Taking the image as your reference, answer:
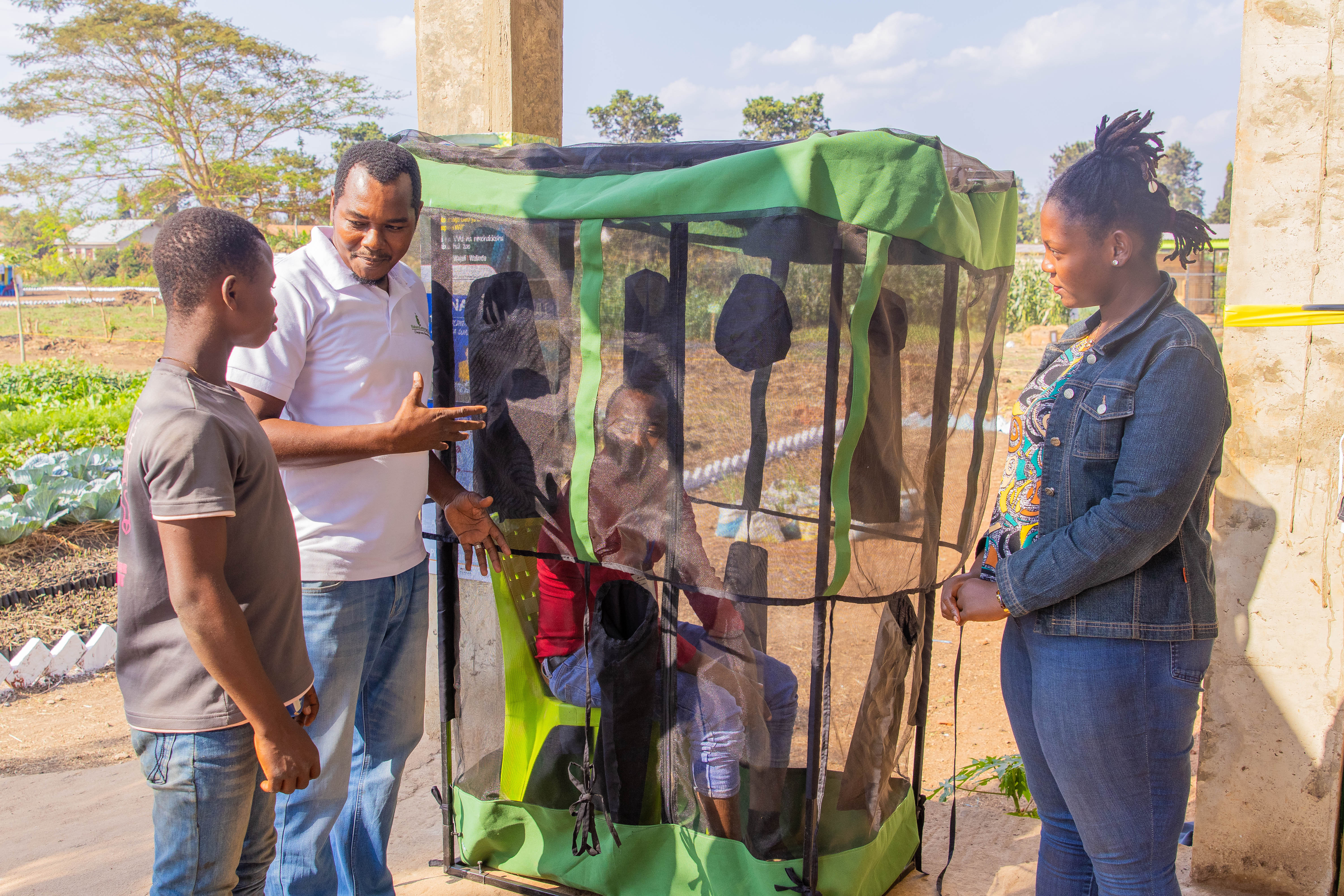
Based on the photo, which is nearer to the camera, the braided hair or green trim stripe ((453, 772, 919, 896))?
the braided hair

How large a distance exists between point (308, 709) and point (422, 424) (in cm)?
64

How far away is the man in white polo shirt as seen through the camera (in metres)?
2.02

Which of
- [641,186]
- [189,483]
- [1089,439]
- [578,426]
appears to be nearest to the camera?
[189,483]

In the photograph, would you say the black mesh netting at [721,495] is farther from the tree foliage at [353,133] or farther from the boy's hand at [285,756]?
the tree foliage at [353,133]

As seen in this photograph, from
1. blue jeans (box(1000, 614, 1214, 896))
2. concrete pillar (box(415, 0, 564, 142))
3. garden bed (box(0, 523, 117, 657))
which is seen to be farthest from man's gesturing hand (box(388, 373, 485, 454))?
garden bed (box(0, 523, 117, 657))

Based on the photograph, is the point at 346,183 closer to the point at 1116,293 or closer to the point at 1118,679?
the point at 1116,293

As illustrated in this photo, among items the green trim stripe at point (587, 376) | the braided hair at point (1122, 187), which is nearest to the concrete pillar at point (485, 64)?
the green trim stripe at point (587, 376)

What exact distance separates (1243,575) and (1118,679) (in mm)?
1080

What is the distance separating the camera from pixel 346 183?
212 centimetres

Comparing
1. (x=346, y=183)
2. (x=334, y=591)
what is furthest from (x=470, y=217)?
(x=334, y=591)

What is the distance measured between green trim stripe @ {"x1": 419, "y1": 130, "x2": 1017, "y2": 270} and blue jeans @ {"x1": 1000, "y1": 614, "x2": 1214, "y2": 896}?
0.93m

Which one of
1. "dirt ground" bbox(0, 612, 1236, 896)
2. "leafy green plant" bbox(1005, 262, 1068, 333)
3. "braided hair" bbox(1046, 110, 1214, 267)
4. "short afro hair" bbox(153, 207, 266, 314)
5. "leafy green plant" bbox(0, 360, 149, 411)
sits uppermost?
"leafy green plant" bbox(1005, 262, 1068, 333)

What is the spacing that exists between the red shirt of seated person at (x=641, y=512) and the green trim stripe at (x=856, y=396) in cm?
33

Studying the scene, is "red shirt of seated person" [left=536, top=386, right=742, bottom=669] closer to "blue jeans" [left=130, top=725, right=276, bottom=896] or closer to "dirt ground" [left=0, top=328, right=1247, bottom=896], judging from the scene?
"dirt ground" [left=0, top=328, right=1247, bottom=896]
